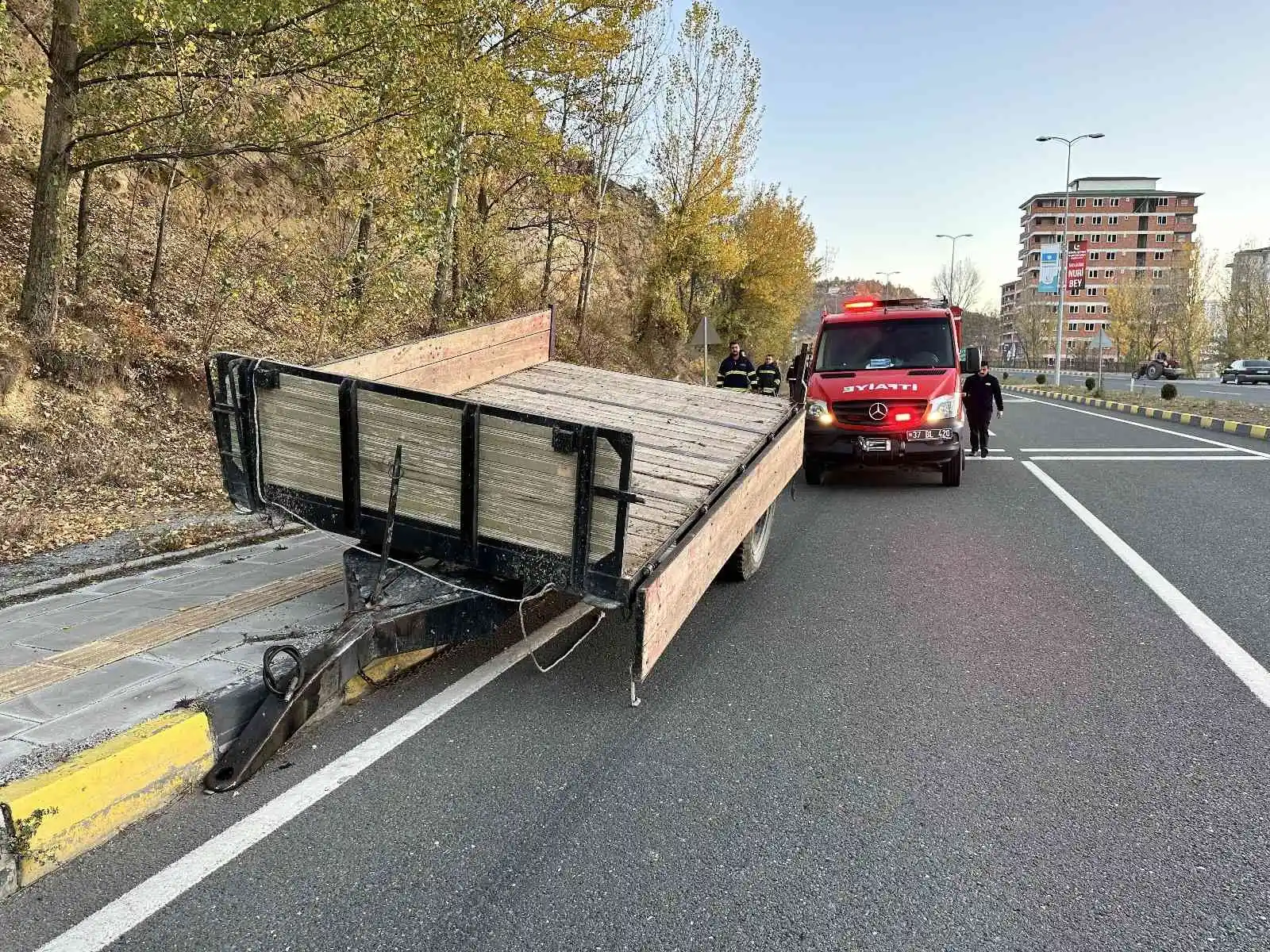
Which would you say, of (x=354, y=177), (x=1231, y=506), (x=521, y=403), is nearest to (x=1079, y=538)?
(x=1231, y=506)

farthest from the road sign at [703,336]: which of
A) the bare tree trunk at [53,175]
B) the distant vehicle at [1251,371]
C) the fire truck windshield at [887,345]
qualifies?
the distant vehicle at [1251,371]

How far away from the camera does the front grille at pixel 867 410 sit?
1009cm

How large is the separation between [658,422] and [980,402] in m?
8.96

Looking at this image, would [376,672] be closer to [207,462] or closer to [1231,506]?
[207,462]

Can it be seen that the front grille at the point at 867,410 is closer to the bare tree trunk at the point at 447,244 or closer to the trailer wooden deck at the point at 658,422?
the trailer wooden deck at the point at 658,422

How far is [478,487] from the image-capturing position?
3537 mm

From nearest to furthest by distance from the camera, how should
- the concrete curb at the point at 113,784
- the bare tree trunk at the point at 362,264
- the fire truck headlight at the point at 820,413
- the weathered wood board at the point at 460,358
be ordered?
1. the concrete curb at the point at 113,784
2. the weathered wood board at the point at 460,358
3. the fire truck headlight at the point at 820,413
4. the bare tree trunk at the point at 362,264

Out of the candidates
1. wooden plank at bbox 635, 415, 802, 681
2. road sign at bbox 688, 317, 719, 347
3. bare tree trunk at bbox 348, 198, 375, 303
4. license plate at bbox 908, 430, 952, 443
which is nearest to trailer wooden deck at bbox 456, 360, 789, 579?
wooden plank at bbox 635, 415, 802, 681

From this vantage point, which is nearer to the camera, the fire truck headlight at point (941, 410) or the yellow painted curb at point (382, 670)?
the yellow painted curb at point (382, 670)

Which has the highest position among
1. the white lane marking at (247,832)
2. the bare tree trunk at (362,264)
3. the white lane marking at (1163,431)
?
the bare tree trunk at (362,264)

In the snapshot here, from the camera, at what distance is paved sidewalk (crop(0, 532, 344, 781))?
3.28 meters

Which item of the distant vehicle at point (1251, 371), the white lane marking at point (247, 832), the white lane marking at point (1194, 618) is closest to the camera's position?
the white lane marking at point (247, 832)

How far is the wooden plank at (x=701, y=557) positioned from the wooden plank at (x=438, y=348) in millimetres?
2017

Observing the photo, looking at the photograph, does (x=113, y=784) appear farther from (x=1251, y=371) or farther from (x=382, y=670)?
(x=1251, y=371)
